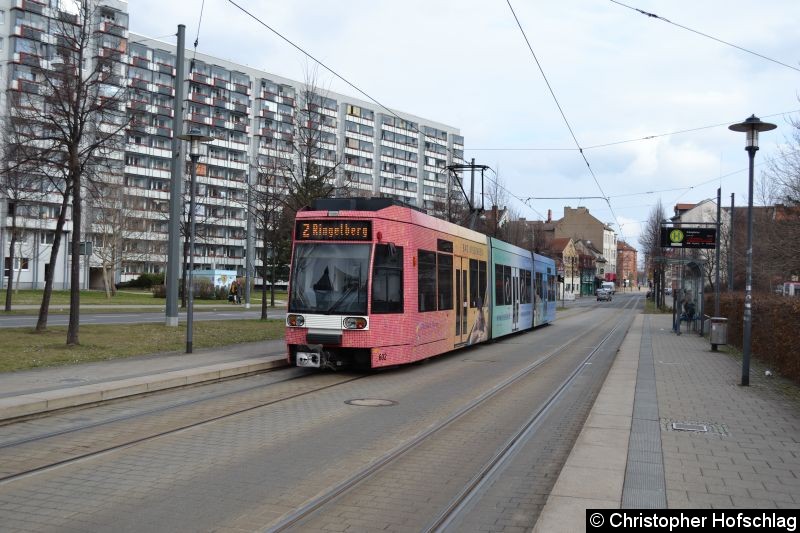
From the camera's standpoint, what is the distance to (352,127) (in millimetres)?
104812

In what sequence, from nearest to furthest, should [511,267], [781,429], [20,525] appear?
[20,525], [781,429], [511,267]

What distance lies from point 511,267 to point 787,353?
11.8 metres

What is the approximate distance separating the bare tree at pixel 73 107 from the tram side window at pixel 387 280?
7140 millimetres

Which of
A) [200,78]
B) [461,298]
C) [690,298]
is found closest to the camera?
[461,298]

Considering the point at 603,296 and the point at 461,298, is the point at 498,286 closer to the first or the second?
the point at 461,298

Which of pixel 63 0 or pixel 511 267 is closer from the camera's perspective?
pixel 63 0

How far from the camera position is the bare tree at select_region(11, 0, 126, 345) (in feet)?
53.0

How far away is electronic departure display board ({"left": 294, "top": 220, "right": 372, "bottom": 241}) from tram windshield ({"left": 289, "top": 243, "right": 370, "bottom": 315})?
0.50 ft

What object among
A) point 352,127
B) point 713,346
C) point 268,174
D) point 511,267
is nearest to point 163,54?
point 352,127

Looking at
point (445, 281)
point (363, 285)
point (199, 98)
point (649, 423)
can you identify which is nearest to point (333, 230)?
point (363, 285)

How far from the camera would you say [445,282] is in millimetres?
16875

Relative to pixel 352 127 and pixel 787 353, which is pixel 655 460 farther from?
pixel 352 127

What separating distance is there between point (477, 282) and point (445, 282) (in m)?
3.23

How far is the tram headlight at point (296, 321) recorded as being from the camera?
13625mm
